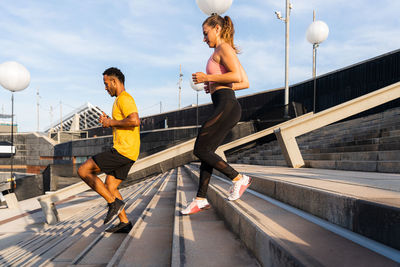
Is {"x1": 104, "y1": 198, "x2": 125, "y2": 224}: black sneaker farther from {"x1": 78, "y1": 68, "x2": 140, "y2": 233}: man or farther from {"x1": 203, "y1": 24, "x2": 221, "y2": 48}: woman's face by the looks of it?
{"x1": 203, "y1": 24, "x2": 221, "y2": 48}: woman's face

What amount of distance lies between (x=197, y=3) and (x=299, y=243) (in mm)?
5923

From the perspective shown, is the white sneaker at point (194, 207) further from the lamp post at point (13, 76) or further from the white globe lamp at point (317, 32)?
the white globe lamp at point (317, 32)

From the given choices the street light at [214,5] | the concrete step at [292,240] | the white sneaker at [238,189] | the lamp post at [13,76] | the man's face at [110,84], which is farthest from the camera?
the lamp post at [13,76]

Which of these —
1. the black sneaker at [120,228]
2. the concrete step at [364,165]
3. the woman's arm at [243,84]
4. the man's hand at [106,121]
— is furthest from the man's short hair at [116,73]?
the concrete step at [364,165]

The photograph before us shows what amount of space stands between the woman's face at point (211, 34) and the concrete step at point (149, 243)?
5.63 ft

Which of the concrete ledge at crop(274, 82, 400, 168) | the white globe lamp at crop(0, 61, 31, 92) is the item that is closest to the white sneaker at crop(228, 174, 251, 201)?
the concrete ledge at crop(274, 82, 400, 168)

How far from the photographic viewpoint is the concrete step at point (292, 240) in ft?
3.18

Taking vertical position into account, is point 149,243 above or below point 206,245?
below

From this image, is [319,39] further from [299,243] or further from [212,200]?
[299,243]

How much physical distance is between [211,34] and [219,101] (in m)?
0.63

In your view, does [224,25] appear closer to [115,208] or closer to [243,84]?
[243,84]

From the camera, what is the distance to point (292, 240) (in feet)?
3.94

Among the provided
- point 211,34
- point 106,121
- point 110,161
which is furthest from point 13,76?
point 211,34

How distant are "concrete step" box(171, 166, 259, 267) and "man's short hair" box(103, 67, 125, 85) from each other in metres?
1.48
